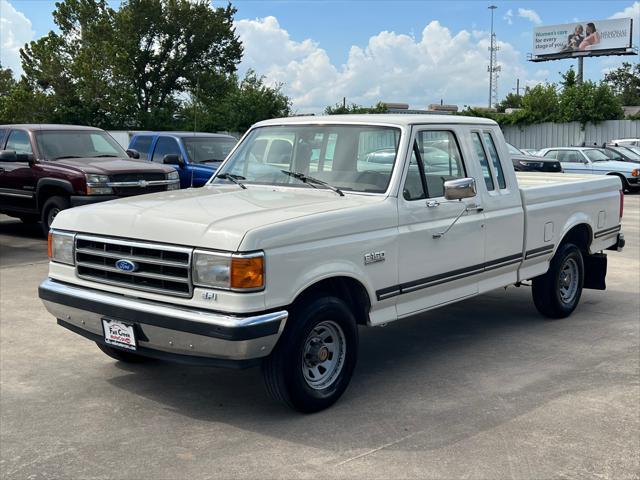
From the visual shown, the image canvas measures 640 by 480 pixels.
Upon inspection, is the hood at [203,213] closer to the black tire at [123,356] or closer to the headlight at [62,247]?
the headlight at [62,247]

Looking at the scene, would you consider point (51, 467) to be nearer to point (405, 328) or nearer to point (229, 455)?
point (229, 455)

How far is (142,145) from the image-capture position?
614 inches

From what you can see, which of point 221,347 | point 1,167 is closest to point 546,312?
point 221,347

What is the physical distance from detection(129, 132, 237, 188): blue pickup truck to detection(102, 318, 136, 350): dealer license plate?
9190mm

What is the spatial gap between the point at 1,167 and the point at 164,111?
3410cm

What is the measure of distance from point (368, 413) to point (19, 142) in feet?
32.5

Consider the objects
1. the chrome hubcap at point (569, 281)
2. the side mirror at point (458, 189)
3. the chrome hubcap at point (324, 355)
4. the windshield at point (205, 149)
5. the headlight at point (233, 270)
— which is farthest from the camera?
the windshield at point (205, 149)

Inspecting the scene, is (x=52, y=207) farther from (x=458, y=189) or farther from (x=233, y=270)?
(x=233, y=270)

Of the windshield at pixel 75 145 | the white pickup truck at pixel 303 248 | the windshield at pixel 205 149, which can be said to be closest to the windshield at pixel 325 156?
the white pickup truck at pixel 303 248

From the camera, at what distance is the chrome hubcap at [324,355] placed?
495 centimetres

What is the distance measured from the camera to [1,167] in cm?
1305

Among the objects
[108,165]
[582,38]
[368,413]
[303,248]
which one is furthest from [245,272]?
[582,38]

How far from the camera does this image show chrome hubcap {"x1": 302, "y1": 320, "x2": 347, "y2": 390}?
4.95 metres

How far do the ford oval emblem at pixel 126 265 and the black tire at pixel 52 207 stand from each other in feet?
23.9
